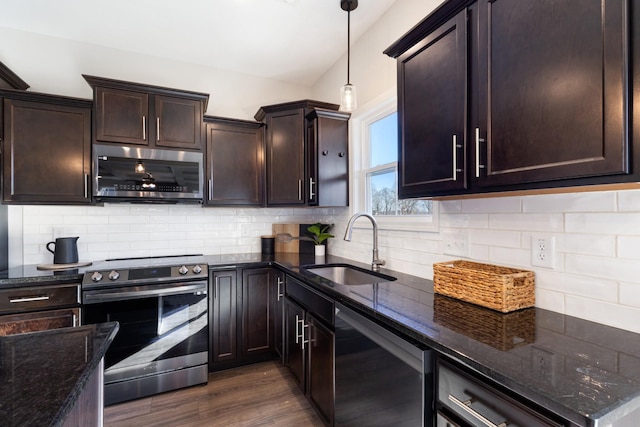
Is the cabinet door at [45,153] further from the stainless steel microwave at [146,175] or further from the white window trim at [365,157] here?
the white window trim at [365,157]

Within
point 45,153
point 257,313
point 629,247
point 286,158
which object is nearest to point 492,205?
point 629,247

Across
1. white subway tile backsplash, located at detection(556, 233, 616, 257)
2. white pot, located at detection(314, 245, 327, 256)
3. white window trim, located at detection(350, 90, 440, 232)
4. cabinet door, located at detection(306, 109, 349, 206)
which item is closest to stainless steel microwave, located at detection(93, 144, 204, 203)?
cabinet door, located at detection(306, 109, 349, 206)

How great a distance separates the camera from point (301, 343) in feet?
6.89

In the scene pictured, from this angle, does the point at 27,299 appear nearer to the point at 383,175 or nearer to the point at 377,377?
the point at 377,377

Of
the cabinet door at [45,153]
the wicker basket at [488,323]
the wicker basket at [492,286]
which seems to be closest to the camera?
the wicker basket at [488,323]

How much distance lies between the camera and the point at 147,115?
247 centimetres

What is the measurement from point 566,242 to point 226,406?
227 centimetres

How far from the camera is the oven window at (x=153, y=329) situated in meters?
2.16

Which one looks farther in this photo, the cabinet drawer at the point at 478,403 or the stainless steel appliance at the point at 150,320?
the stainless steel appliance at the point at 150,320

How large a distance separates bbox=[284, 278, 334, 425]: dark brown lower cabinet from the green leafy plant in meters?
0.74

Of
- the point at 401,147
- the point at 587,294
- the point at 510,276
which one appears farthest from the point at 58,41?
the point at 587,294

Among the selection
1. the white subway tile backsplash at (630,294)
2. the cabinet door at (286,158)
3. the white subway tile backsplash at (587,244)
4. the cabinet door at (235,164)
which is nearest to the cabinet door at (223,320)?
the cabinet door at (235,164)

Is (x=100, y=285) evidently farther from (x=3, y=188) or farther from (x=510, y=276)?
(x=510, y=276)

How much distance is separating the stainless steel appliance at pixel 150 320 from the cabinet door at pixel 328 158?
1.17m
